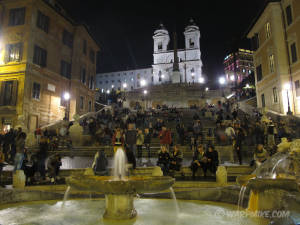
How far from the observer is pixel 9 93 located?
2220cm

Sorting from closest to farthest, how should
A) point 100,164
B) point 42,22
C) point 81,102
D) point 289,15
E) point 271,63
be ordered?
point 100,164 → point 289,15 → point 42,22 → point 271,63 → point 81,102

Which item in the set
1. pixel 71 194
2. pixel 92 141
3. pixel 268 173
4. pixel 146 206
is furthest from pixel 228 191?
pixel 92 141

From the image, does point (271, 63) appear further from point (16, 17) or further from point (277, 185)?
point (16, 17)

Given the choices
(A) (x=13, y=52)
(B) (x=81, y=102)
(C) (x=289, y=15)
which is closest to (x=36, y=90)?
(A) (x=13, y=52)

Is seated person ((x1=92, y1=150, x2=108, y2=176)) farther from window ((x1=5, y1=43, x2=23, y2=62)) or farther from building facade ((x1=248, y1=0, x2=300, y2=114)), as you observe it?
window ((x1=5, y1=43, x2=23, y2=62))

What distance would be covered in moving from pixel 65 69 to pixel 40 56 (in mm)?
4747

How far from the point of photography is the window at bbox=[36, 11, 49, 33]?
2482 centimetres

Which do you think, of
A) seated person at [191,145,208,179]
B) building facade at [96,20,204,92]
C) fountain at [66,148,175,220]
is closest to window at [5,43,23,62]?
seated person at [191,145,208,179]

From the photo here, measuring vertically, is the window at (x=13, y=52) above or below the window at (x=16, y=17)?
below

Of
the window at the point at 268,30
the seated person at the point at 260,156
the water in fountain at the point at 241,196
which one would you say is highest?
the window at the point at 268,30

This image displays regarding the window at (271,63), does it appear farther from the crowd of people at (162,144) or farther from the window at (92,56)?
the window at (92,56)

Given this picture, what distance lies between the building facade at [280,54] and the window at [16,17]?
2617cm

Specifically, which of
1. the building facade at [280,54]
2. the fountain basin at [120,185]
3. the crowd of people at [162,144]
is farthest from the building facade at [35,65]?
the building facade at [280,54]

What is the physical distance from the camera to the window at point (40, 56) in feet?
78.5
